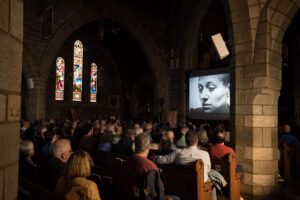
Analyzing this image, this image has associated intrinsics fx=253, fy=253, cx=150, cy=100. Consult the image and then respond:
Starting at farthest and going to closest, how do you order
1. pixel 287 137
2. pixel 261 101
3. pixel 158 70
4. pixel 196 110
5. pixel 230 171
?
pixel 158 70 < pixel 196 110 < pixel 287 137 < pixel 261 101 < pixel 230 171

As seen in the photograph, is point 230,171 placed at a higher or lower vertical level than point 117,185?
lower

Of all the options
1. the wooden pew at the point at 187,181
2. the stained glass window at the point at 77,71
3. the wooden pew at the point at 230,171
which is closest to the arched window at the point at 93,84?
the stained glass window at the point at 77,71

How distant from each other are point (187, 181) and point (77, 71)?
663 inches

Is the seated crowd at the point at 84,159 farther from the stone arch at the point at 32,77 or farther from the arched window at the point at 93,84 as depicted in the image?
the arched window at the point at 93,84

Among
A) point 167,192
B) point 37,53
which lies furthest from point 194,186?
point 37,53

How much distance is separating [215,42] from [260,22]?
87cm

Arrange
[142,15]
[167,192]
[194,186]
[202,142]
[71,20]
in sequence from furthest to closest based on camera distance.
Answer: [142,15], [71,20], [202,142], [167,192], [194,186]

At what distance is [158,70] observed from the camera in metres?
17.1

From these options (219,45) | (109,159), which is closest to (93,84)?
(219,45)

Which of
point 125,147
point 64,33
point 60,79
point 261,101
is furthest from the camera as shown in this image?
point 60,79

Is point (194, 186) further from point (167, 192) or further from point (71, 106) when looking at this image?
point (71, 106)

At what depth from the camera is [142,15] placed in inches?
668

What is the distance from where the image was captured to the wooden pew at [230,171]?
3877 mm

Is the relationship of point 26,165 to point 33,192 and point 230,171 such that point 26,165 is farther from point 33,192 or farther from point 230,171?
point 230,171
